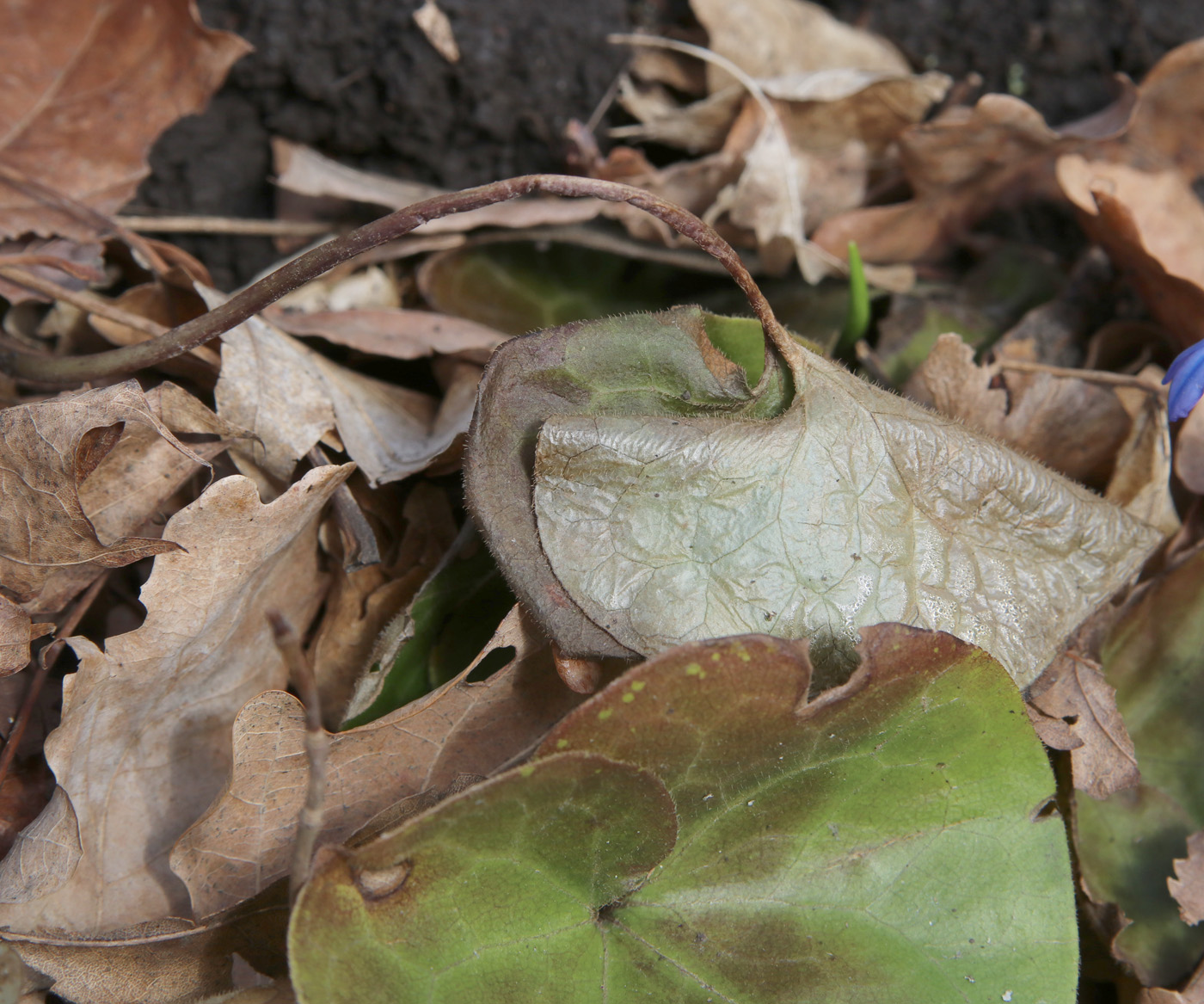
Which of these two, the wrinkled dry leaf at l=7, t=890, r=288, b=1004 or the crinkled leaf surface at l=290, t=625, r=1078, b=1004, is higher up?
the crinkled leaf surface at l=290, t=625, r=1078, b=1004

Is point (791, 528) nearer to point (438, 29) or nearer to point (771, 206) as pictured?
point (771, 206)

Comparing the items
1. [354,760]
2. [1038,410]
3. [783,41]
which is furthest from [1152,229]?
[354,760]

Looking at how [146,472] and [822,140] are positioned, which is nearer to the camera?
[146,472]

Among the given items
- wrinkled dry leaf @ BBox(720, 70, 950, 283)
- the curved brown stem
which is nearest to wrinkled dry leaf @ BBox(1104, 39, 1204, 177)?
→ wrinkled dry leaf @ BBox(720, 70, 950, 283)

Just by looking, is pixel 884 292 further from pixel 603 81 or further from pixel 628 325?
pixel 628 325

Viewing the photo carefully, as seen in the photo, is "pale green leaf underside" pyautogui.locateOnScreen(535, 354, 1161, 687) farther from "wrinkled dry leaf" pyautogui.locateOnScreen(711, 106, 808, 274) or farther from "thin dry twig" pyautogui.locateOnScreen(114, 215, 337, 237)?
"thin dry twig" pyautogui.locateOnScreen(114, 215, 337, 237)

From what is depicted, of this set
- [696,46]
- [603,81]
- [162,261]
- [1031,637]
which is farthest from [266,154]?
[1031,637]

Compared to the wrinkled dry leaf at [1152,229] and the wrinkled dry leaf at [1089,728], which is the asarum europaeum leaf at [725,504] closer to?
the wrinkled dry leaf at [1089,728]
